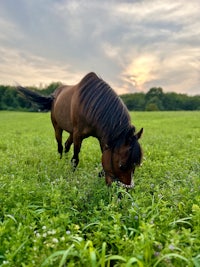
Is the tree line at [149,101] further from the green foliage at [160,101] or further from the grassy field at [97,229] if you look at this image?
the grassy field at [97,229]

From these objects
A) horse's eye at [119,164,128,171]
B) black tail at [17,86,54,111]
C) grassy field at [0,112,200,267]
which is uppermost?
black tail at [17,86,54,111]

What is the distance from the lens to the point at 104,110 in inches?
197

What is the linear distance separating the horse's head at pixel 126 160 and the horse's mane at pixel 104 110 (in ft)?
0.47

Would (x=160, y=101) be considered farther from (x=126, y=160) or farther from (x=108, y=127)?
(x=126, y=160)

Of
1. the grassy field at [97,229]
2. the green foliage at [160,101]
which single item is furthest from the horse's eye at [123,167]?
the green foliage at [160,101]

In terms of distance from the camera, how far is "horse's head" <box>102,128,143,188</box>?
416 centimetres

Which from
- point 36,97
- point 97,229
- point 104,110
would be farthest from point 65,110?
point 97,229

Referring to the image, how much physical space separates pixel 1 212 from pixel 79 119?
2618 millimetres

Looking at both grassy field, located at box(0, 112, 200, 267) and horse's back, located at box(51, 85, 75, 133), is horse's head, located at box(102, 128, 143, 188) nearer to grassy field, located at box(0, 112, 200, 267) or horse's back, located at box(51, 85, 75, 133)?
grassy field, located at box(0, 112, 200, 267)

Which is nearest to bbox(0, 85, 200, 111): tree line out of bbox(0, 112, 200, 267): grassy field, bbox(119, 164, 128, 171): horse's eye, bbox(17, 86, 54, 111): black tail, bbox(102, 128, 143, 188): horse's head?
bbox(17, 86, 54, 111): black tail

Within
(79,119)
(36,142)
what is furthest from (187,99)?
(79,119)

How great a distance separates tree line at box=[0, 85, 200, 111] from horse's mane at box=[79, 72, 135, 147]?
159ft

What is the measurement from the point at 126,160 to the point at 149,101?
53.8 meters

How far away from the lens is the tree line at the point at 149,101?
2179 inches
